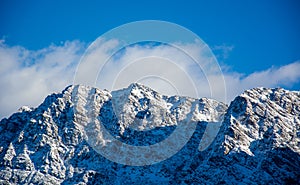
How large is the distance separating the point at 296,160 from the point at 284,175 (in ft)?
34.2

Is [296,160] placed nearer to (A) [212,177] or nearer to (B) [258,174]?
(B) [258,174]

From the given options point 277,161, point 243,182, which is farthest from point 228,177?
point 277,161

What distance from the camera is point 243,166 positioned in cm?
19875

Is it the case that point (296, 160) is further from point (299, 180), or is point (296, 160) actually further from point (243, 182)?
point (243, 182)

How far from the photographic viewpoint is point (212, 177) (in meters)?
200

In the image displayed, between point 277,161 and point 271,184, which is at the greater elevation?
point 277,161

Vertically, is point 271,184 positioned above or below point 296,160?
below

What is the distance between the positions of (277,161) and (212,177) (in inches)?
1117

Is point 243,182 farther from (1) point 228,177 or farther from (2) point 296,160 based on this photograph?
(2) point 296,160

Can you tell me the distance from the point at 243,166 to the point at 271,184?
15140mm

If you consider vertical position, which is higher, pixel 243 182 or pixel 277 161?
pixel 277 161

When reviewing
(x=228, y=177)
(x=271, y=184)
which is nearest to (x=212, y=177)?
(x=228, y=177)

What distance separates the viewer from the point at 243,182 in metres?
190

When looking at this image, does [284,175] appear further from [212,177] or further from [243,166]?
[212,177]
